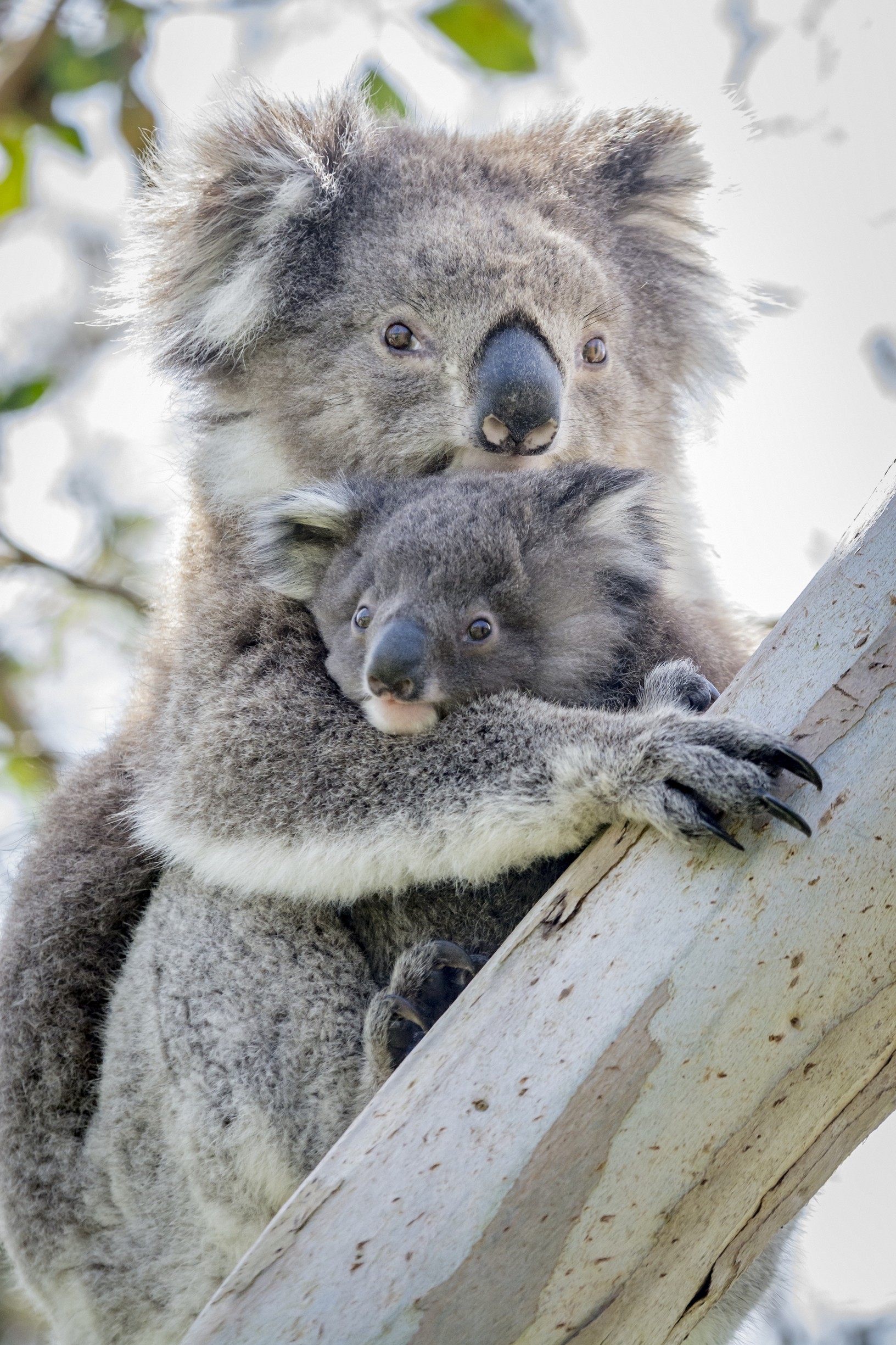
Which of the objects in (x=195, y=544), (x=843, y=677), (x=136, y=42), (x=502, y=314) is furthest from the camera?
(x=136, y=42)

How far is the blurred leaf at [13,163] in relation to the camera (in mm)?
4824

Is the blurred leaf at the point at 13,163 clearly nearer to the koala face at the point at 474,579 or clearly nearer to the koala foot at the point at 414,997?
the koala face at the point at 474,579

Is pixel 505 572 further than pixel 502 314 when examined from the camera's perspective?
No

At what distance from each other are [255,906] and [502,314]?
5.17 feet

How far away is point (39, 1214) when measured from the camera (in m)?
3.22

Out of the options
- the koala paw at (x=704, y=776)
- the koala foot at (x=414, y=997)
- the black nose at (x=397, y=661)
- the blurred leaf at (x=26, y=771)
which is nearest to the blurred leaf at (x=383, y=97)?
the black nose at (x=397, y=661)

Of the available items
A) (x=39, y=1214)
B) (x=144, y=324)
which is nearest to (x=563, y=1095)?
(x=39, y=1214)

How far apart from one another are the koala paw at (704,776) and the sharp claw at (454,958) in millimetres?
460

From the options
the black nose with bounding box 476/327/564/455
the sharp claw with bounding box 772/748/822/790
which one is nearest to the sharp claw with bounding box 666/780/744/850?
the sharp claw with bounding box 772/748/822/790

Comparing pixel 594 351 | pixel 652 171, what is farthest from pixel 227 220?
pixel 652 171

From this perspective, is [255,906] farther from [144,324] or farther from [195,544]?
[144,324]

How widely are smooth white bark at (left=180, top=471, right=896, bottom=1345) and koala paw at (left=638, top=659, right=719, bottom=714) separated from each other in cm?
49

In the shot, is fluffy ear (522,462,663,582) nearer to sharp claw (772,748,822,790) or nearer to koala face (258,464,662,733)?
koala face (258,464,662,733)

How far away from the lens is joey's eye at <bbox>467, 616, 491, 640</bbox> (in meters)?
2.64
